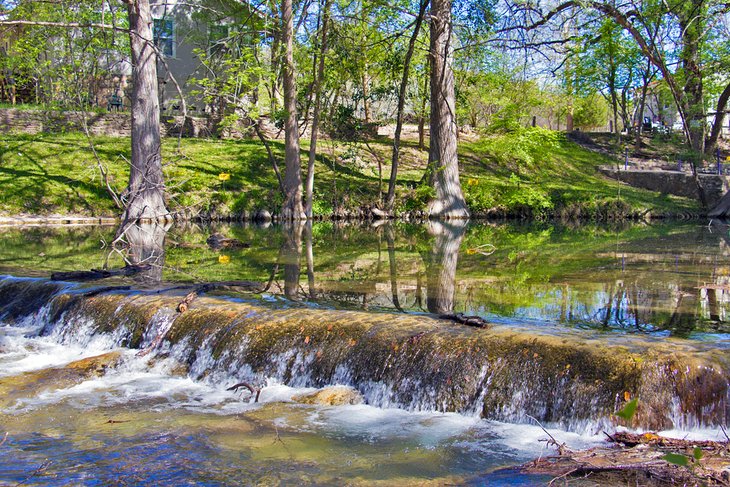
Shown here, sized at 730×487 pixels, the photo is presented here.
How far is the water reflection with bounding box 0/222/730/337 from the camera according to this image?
25.3 feet

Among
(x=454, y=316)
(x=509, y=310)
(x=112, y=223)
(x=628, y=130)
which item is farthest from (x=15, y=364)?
(x=628, y=130)

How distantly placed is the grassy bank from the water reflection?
313cm

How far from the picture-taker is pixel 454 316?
661 centimetres

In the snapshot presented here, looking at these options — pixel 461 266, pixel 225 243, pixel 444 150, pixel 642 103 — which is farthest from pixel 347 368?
pixel 642 103

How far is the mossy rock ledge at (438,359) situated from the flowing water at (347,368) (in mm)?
15

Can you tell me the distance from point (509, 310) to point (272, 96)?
47.9 ft

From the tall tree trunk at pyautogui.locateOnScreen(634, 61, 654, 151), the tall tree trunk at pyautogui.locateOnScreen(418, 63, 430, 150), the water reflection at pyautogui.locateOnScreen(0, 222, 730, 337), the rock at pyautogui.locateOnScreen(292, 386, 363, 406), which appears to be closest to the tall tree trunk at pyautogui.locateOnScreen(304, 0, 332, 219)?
the water reflection at pyautogui.locateOnScreen(0, 222, 730, 337)

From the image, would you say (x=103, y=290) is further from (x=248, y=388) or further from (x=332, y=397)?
(x=332, y=397)

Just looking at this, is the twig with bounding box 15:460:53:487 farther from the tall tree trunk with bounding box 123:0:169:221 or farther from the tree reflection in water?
the tall tree trunk with bounding box 123:0:169:221

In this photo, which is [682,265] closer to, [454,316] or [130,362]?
[454,316]

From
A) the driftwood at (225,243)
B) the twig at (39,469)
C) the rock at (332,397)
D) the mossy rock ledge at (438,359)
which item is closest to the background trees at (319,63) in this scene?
the driftwood at (225,243)

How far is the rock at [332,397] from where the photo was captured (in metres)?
5.95

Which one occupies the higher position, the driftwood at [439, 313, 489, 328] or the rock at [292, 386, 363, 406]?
the driftwood at [439, 313, 489, 328]

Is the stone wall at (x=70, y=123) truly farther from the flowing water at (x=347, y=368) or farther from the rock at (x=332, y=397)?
the rock at (x=332, y=397)
